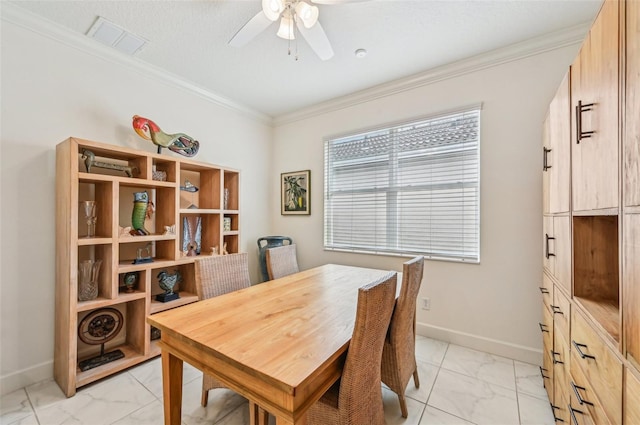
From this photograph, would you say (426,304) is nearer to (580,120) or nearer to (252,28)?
(580,120)

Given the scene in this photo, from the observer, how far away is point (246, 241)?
3635mm

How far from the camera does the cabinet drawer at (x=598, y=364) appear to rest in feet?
2.68

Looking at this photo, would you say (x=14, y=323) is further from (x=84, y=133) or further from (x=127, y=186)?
(x=84, y=133)

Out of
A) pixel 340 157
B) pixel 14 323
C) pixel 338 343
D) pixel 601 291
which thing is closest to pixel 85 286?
pixel 14 323

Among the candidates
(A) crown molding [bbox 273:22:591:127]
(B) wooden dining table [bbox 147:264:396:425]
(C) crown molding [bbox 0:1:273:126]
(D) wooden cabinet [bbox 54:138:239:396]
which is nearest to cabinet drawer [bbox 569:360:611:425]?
(B) wooden dining table [bbox 147:264:396:425]

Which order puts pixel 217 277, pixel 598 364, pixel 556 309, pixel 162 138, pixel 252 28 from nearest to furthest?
pixel 598 364 < pixel 556 309 < pixel 252 28 < pixel 217 277 < pixel 162 138

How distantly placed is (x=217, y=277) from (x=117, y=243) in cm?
97

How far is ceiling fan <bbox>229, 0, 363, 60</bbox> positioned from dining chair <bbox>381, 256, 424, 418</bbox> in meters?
1.53

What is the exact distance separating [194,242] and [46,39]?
6.61 ft

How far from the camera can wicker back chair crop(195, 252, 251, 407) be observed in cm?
170

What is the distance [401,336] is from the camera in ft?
5.11

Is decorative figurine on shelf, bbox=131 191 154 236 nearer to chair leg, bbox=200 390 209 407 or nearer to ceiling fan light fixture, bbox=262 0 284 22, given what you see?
chair leg, bbox=200 390 209 407

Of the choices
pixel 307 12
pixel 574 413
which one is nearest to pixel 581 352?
pixel 574 413

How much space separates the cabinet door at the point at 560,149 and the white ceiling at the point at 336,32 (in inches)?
35.7
